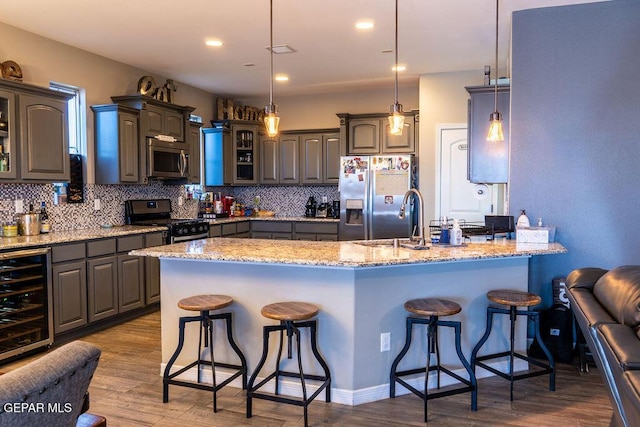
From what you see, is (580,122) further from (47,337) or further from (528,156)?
(47,337)

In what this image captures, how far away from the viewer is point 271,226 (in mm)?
6652

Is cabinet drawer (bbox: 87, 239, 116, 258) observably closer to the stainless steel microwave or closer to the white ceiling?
the stainless steel microwave

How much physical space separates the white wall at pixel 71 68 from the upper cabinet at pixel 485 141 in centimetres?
374

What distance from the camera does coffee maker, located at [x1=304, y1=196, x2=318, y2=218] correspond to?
6.92 meters

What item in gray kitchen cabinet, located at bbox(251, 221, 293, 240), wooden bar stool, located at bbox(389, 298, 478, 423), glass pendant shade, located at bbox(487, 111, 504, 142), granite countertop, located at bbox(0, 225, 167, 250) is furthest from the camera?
gray kitchen cabinet, located at bbox(251, 221, 293, 240)

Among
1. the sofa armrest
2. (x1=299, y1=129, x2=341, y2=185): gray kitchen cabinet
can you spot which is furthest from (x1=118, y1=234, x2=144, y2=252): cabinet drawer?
the sofa armrest

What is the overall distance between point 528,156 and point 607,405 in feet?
6.21

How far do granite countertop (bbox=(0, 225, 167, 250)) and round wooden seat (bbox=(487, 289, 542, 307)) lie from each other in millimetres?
3293

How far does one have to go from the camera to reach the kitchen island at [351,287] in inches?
111

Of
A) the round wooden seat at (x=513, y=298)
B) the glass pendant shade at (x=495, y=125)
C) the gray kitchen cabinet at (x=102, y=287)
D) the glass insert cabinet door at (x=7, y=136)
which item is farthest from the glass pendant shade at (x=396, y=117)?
the glass insert cabinet door at (x=7, y=136)

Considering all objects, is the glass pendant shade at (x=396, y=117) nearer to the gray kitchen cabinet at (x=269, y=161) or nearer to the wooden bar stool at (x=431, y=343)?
the wooden bar stool at (x=431, y=343)

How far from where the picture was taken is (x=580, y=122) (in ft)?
12.1

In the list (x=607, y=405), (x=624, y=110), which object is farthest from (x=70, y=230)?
(x=624, y=110)

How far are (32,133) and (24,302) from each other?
1.39 metres
